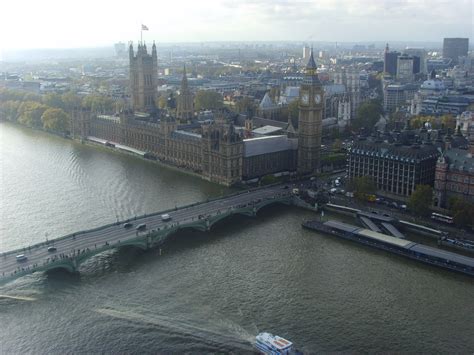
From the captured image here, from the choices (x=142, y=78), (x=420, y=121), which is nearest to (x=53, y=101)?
(x=142, y=78)

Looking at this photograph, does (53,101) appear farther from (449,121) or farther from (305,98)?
(449,121)

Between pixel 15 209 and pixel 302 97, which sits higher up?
pixel 302 97

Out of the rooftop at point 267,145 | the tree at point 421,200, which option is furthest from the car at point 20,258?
the tree at point 421,200

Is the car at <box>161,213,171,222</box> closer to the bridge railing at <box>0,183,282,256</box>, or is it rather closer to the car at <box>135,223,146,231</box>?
the bridge railing at <box>0,183,282,256</box>

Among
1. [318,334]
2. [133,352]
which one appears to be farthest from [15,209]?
[318,334]

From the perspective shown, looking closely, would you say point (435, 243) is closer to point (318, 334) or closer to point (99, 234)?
point (318, 334)

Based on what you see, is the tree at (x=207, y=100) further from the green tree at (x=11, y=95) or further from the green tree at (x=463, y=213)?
the green tree at (x=463, y=213)
